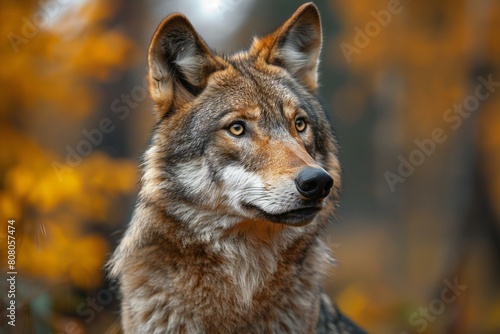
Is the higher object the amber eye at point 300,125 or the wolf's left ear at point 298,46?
the wolf's left ear at point 298,46

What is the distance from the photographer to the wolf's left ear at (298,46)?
4805 mm

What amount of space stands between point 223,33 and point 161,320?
21.3 meters

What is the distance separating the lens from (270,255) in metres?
4.23

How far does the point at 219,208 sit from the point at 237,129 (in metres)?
0.55

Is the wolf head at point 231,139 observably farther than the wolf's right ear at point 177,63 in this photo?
No

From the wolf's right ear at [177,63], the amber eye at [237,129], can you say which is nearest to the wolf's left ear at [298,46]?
the wolf's right ear at [177,63]

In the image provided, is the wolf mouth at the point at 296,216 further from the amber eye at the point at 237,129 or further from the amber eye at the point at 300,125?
the amber eye at the point at 300,125

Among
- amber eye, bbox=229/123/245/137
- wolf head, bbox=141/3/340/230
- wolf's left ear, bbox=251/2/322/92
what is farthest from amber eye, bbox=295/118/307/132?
wolf's left ear, bbox=251/2/322/92

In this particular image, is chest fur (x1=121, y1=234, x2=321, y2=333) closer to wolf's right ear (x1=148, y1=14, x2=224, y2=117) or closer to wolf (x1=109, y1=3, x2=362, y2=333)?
wolf (x1=109, y1=3, x2=362, y2=333)

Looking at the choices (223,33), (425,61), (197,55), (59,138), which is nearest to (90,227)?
(197,55)

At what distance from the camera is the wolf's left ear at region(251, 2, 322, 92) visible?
15.8 feet

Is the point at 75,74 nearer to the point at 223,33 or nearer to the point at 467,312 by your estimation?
the point at 467,312

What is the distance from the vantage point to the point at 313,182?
365cm

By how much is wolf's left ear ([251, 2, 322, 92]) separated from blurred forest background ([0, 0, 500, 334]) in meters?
0.43
